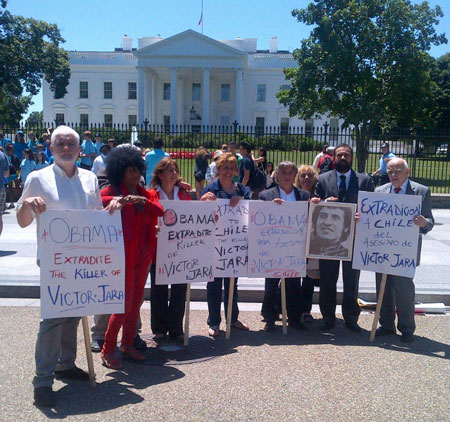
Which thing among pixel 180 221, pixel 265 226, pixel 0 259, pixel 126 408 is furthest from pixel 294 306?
pixel 0 259

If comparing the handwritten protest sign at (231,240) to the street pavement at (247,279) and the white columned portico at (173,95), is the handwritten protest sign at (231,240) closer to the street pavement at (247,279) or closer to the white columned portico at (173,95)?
the street pavement at (247,279)

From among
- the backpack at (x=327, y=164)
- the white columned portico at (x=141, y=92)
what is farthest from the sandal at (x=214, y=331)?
the white columned portico at (x=141, y=92)

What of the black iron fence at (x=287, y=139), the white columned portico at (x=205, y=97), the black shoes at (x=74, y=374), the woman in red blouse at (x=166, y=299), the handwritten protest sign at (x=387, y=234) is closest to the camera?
the black shoes at (x=74, y=374)

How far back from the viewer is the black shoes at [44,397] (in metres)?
3.78

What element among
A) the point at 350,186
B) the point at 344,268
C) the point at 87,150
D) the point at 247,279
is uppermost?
the point at 87,150

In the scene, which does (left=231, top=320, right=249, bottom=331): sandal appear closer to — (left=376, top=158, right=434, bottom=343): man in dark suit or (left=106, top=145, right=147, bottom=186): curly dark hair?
(left=376, top=158, right=434, bottom=343): man in dark suit

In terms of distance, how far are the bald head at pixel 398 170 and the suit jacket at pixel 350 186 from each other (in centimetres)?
31

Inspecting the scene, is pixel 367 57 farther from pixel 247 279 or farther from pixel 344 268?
pixel 344 268

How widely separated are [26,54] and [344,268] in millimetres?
35643

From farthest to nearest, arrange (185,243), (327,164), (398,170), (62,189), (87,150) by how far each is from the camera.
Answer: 1. (87,150)
2. (327,164)
3. (398,170)
4. (185,243)
5. (62,189)

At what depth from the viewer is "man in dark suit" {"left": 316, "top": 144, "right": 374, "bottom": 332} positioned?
5555 mm

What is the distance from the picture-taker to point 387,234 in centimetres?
536

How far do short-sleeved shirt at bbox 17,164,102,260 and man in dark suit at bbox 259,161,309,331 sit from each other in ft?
6.68

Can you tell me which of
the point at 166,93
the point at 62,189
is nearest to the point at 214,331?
the point at 62,189
